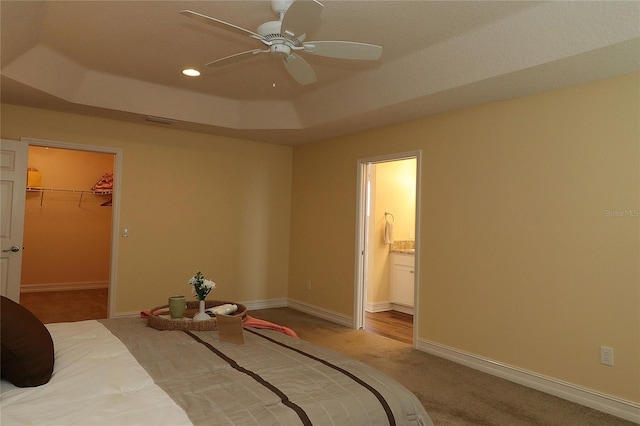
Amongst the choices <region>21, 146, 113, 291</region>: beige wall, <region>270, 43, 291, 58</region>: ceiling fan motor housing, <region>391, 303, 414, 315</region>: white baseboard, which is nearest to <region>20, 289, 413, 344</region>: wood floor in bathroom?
<region>391, 303, 414, 315</region>: white baseboard

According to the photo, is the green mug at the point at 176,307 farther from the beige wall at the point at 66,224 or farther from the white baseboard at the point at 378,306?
the beige wall at the point at 66,224

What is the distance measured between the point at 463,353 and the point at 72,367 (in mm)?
3228

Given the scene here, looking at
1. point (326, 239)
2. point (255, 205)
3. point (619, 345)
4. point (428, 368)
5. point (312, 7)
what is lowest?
point (428, 368)

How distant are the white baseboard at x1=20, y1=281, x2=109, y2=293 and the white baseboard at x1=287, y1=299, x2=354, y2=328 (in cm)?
375

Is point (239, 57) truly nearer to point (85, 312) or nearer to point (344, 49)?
point (344, 49)

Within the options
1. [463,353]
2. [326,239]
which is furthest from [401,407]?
[326,239]

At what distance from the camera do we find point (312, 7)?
6.73 ft

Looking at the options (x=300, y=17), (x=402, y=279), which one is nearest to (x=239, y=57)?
(x=300, y=17)

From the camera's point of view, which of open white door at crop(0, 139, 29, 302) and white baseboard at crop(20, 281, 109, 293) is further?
white baseboard at crop(20, 281, 109, 293)

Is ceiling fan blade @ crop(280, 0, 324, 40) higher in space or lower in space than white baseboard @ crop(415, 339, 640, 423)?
higher

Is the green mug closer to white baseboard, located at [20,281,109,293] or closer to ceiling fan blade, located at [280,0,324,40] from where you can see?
ceiling fan blade, located at [280,0,324,40]

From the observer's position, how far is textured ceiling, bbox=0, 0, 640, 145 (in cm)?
277

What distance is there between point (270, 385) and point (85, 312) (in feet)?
16.4

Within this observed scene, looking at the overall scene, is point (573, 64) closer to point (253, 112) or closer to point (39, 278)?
point (253, 112)
